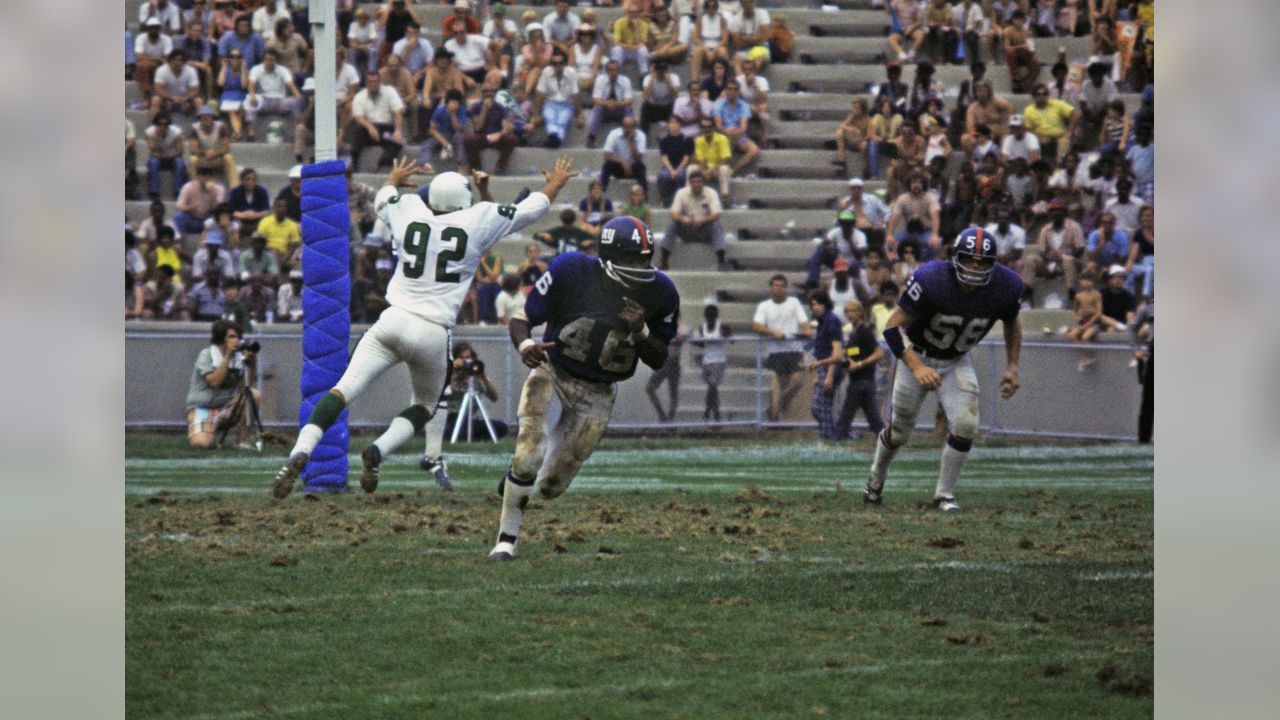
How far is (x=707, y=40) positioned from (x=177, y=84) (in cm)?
654

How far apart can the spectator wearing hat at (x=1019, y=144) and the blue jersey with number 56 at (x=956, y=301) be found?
391 inches

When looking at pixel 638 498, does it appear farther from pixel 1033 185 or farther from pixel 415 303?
pixel 1033 185

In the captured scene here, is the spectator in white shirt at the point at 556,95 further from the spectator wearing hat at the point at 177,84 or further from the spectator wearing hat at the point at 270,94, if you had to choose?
the spectator wearing hat at the point at 177,84

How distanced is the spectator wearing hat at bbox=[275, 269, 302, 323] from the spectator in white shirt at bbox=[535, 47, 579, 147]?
14.3 ft

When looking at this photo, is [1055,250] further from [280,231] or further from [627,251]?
[627,251]

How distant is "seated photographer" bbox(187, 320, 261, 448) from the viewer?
15.0 m

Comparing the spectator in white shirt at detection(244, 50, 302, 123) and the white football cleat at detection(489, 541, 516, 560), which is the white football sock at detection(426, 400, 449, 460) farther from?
the spectator in white shirt at detection(244, 50, 302, 123)

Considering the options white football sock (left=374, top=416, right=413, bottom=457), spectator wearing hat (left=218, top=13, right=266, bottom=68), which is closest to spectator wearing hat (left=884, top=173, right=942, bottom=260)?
spectator wearing hat (left=218, top=13, right=266, bottom=68)

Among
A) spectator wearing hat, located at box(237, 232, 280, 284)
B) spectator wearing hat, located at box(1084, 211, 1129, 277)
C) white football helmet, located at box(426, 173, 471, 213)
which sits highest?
white football helmet, located at box(426, 173, 471, 213)

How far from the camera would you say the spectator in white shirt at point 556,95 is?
2066 cm

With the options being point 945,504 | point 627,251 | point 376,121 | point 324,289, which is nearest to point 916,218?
point 376,121

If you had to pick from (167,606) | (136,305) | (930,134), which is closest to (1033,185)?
(930,134)

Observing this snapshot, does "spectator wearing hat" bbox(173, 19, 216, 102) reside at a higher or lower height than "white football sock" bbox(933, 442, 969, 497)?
higher

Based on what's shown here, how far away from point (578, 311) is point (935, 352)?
332 cm
